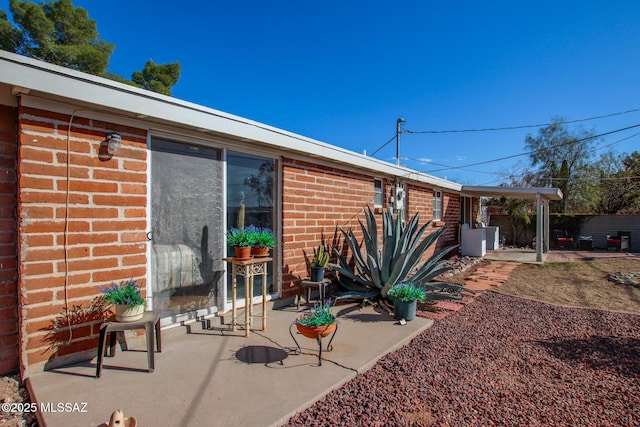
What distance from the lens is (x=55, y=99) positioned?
2695mm

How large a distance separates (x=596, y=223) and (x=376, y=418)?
18.8m

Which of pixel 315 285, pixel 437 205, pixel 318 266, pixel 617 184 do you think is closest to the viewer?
pixel 315 285

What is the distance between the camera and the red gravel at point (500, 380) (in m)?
2.34

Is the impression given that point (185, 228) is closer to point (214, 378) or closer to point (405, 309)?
point (214, 378)

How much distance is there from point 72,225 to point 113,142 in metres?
0.80

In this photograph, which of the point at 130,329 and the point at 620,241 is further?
the point at 620,241

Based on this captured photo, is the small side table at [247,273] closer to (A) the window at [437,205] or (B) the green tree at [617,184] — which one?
(A) the window at [437,205]

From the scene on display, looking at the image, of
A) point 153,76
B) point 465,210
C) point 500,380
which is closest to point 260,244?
point 500,380

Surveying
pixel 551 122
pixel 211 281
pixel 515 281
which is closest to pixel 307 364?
pixel 211 281

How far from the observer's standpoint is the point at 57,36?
56.0ft

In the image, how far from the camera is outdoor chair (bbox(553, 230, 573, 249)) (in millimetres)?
15844

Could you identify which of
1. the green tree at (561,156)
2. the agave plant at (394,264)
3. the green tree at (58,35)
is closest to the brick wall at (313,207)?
the agave plant at (394,264)

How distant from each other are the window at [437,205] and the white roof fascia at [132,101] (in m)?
6.31

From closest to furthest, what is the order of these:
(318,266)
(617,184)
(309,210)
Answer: (318,266), (309,210), (617,184)
